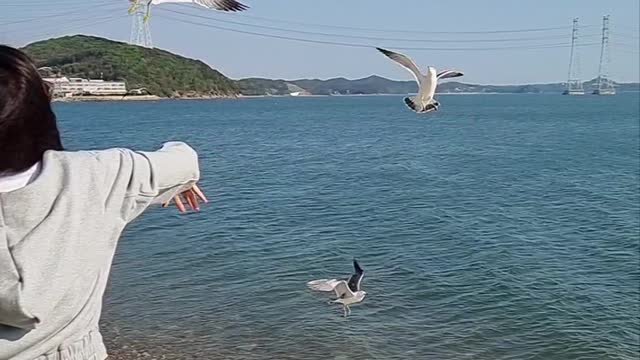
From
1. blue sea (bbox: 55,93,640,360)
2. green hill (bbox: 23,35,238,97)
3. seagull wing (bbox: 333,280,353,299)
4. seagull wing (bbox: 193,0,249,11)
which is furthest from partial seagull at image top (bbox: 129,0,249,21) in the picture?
green hill (bbox: 23,35,238,97)

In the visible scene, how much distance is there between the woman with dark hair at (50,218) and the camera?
1819mm

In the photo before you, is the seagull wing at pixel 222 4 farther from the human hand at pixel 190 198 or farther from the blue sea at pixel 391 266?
the human hand at pixel 190 198

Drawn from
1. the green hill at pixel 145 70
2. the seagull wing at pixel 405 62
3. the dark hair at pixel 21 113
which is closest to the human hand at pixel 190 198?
the dark hair at pixel 21 113

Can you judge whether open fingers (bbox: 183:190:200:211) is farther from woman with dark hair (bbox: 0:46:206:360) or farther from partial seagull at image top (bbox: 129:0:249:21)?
partial seagull at image top (bbox: 129:0:249:21)

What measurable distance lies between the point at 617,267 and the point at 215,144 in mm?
38150

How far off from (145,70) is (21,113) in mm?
71573

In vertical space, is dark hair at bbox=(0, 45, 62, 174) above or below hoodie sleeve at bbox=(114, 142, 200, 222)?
above

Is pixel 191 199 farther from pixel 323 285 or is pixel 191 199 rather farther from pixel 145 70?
pixel 145 70

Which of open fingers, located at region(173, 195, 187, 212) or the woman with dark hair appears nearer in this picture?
the woman with dark hair

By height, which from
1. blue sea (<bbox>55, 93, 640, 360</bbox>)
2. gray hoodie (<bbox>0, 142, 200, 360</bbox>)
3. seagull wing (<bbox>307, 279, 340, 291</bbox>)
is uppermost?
gray hoodie (<bbox>0, 142, 200, 360</bbox>)

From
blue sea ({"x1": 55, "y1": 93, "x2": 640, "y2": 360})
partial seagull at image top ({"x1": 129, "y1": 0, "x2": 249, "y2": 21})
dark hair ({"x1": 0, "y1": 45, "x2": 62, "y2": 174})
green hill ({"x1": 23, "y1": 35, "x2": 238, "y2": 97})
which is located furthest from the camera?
green hill ({"x1": 23, "y1": 35, "x2": 238, "y2": 97})

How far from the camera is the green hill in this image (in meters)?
51.1

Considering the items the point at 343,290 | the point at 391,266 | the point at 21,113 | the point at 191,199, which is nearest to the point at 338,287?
the point at 343,290

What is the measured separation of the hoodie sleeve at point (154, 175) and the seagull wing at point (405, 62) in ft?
13.0
